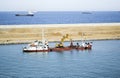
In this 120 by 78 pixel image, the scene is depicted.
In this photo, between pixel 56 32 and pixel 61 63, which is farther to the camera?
pixel 56 32

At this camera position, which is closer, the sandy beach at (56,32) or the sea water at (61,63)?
A: the sea water at (61,63)

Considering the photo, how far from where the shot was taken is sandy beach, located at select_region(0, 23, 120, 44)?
3460 inches

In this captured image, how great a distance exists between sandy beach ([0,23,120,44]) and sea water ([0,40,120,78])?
13563mm

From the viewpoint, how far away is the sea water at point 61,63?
1932 inches

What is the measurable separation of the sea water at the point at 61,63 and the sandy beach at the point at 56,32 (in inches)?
534

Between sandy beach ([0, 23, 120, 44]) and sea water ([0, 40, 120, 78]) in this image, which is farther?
sandy beach ([0, 23, 120, 44])

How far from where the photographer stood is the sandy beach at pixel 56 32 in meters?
87.9

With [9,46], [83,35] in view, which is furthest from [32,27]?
[9,46]

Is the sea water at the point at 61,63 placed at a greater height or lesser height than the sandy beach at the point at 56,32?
lesser

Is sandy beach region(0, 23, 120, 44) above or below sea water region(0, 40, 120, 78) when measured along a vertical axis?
above

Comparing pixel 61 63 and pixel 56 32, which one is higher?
pixel 56 32

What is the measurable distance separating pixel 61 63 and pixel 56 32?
38017 millimetres

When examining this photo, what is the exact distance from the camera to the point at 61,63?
188 ft

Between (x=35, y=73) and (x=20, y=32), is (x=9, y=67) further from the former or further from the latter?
(x=20, y=32)
